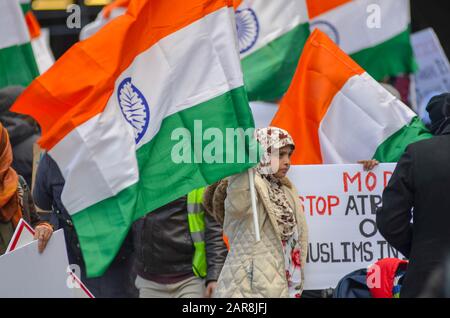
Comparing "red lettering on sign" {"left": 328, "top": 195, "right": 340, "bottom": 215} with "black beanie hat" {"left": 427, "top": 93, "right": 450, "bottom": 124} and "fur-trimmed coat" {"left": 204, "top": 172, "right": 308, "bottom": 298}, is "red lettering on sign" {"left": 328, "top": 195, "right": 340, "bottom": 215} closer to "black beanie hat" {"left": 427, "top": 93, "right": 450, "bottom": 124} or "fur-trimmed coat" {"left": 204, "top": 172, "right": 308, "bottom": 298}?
"fur-trimmed coat" {"left": 204, "top": 172, "right": 308, "bottom": 298}

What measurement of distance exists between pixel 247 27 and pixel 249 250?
409 centimetres

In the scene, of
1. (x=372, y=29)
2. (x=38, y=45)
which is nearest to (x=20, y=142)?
(x=372, y=29)

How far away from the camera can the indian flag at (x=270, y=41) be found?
402 inches

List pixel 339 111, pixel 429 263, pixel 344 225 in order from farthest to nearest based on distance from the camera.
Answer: pixel 339 111
pixel 344 225
pixel 429 263

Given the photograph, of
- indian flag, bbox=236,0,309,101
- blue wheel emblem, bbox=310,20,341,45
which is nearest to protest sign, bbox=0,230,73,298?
indian flag, bbox=236,0,309,101

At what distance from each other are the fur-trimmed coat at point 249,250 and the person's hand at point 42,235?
0.98 m

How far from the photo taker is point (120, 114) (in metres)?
6.79

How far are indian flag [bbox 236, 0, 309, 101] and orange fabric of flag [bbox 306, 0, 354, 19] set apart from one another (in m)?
0.05

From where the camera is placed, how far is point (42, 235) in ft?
20.9

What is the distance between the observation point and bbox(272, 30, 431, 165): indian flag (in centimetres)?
825

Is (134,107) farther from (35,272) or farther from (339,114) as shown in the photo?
(339,114)

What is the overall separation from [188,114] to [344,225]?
155 cm
